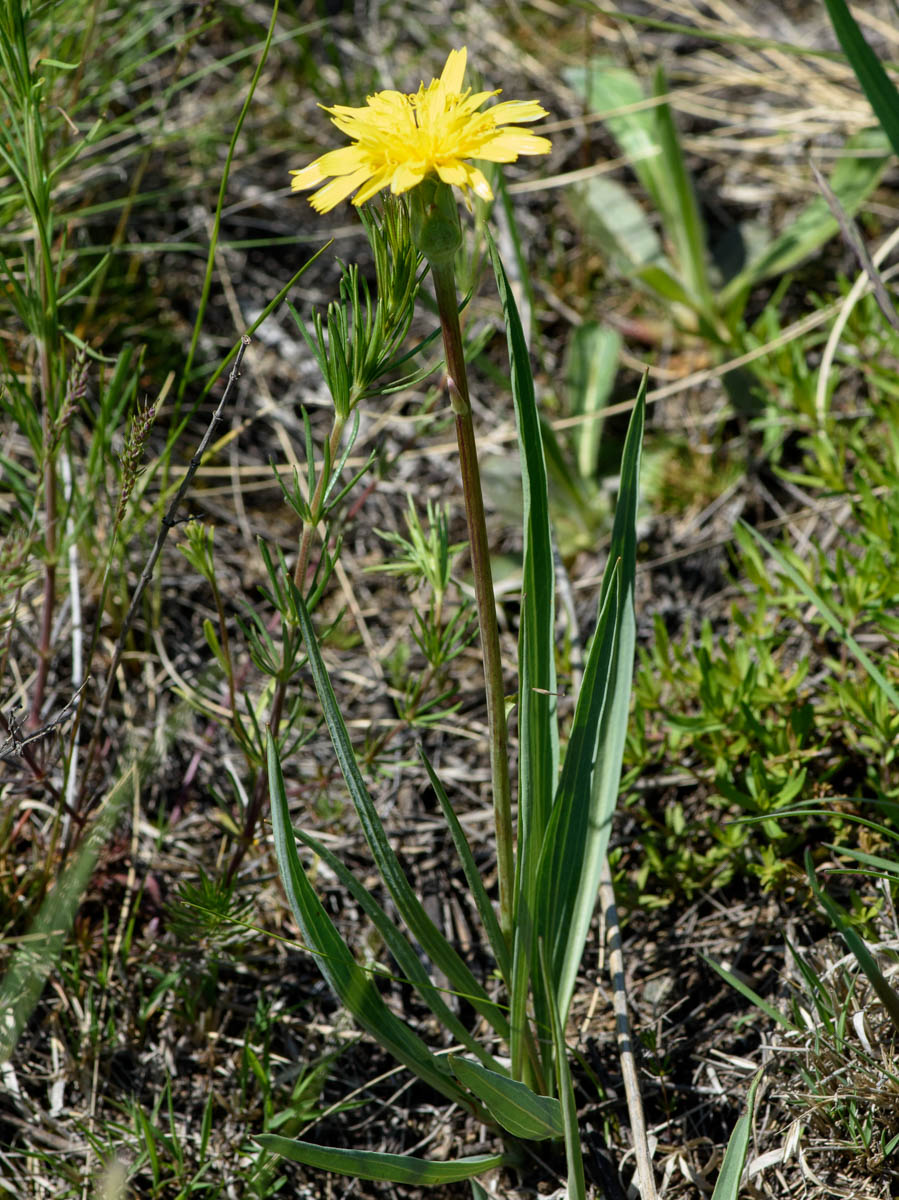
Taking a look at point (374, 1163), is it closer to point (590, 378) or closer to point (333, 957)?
point (333, 957)

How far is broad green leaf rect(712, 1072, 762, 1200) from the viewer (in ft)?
3.67

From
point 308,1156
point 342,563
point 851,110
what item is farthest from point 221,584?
point 851,110

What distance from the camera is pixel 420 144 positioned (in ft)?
3.28

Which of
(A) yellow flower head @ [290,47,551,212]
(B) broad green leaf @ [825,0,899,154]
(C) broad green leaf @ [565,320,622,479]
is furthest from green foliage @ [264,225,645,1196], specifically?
(C) broad green leaf @ [565,320,622,479]

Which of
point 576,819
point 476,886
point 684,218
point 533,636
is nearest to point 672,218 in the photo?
point 684,218

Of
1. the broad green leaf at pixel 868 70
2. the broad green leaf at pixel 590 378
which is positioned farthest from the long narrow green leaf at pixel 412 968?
the broad green leaf at pixel 590 378

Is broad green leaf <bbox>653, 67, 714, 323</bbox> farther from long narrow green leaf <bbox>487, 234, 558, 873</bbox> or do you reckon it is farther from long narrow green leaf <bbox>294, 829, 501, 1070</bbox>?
long narrow green leaf <bbox>294, 829, 501, 1070</bbox>

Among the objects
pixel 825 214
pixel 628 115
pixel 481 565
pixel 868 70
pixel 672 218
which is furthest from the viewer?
pixel 628 115

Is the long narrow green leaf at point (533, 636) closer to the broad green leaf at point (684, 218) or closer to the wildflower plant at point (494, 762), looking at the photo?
the wildflower plant at point (494, 762)

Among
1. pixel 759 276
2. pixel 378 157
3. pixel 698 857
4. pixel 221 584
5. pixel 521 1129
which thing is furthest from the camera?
pixel 759 276

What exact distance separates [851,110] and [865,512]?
5.09 feet

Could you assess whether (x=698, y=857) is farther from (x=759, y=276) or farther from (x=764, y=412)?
(x=759, y=276)

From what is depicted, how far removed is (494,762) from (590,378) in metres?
1.43

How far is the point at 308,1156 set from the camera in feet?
3.58
